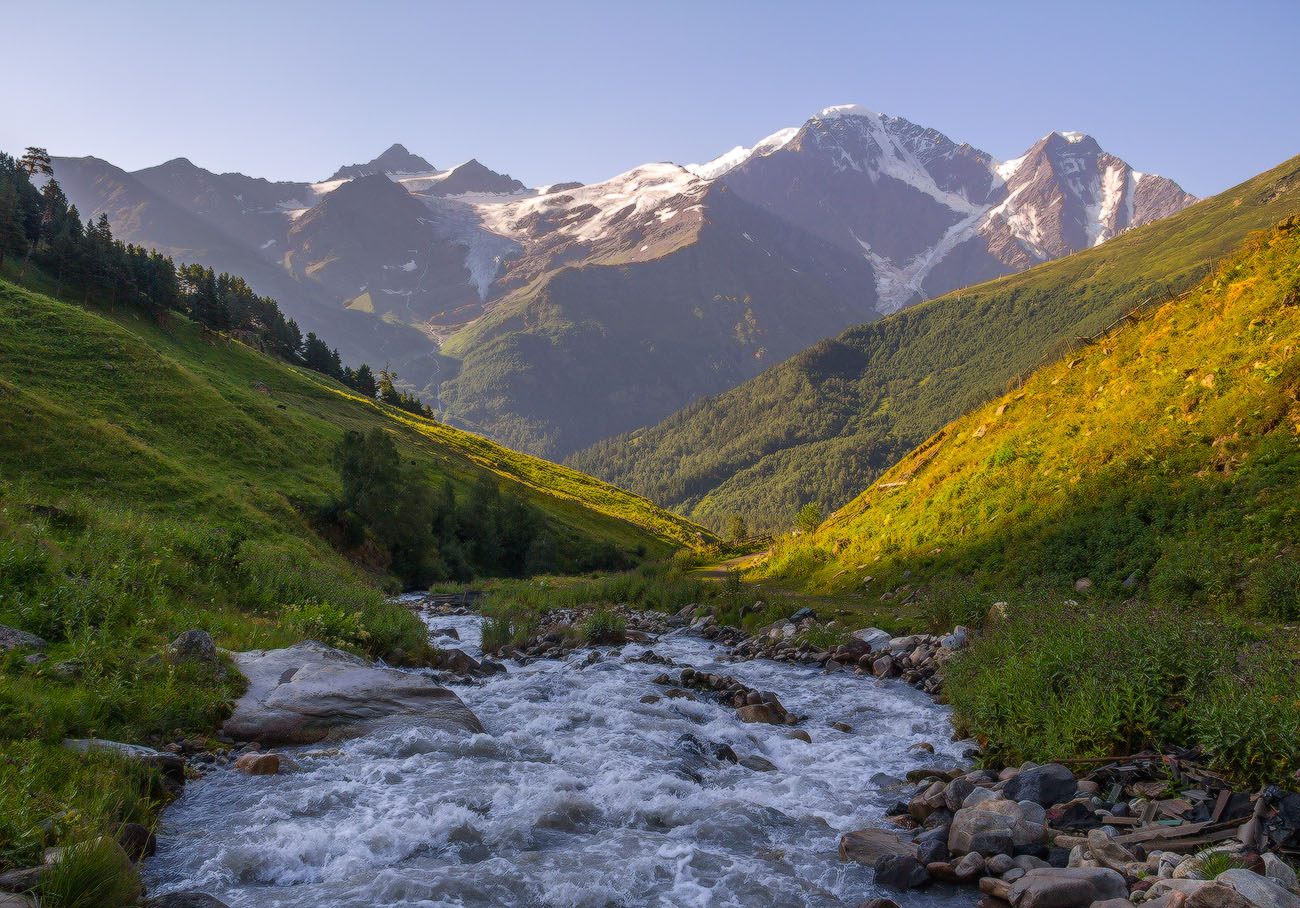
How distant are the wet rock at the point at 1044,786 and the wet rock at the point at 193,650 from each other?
15703 mm

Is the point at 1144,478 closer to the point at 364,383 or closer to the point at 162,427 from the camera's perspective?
the point at 162,427

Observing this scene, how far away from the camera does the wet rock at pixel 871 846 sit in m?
10.4

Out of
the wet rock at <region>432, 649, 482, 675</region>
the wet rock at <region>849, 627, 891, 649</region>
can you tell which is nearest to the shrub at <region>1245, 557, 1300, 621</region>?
the wet rock at <region>849, 627, 891, 649</region>

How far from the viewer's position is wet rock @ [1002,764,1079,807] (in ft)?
36.0

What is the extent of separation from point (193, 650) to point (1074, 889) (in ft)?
52.2

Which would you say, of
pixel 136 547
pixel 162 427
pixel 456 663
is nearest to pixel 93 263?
pixel 162 427

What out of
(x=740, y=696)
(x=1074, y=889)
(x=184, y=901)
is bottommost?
(x=740, y=696)

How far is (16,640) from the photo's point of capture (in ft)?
39.0

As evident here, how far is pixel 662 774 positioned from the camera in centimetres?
1384

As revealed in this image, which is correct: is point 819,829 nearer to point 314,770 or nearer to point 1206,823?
point 1206,823

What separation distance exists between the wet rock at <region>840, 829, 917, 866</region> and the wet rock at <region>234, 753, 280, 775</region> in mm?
10207

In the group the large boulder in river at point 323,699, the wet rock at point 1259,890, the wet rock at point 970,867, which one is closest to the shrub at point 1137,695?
the wet rock at point 1259,890

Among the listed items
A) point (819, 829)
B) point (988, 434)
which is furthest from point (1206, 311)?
point (819, 829)

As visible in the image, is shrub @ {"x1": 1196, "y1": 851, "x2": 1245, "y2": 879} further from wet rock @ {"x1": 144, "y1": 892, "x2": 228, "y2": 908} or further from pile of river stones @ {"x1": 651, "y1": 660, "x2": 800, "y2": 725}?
wet rock @ {"x1": 144, "y1": 892, "x2": 228, "y2": 908}
